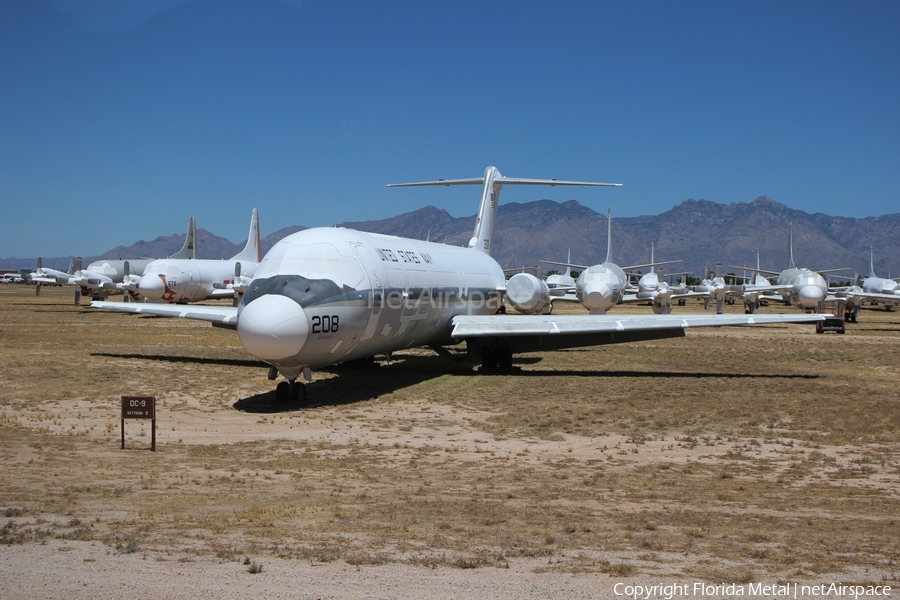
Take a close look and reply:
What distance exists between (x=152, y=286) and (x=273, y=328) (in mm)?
41226

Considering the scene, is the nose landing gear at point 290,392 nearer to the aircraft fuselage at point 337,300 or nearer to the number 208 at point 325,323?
the aircraft fuselage at point 337,300

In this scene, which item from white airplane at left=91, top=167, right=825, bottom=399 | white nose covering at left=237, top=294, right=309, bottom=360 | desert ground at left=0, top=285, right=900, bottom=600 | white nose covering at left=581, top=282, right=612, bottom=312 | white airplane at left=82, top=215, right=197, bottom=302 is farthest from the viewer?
white airplane at left=82, top=215, right=197, bottom=302

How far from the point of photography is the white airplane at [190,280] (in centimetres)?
5328

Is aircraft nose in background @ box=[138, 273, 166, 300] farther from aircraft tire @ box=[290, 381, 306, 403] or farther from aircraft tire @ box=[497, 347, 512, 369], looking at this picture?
aircraft tire @ box=[290, 381, 306, 403]

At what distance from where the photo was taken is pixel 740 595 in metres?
6.03

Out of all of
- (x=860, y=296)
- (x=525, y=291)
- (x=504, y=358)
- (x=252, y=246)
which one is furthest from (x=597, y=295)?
(x=252, y=246)

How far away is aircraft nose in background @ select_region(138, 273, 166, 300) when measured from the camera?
2076 inches

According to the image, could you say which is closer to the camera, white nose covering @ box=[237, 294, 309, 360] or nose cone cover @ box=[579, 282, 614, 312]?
white nose covering @ box=[237, 294, 309, 360]

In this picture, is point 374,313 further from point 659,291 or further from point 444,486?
point 659,291

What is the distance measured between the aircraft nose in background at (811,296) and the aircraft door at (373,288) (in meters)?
38.8

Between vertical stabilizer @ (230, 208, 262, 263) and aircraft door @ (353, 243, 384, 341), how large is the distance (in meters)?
57.2

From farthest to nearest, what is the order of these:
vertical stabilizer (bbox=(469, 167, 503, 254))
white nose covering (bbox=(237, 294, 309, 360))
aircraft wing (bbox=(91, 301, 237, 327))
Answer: vertical stabilizer (bbox=(469, 167, 503, 254)) < aircraft wing (bbox=(91, 301, 237, 327)) < white nose covering (bbox=(237, 294, 309, 360))

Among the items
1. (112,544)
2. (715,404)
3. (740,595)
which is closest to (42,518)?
(112,544)

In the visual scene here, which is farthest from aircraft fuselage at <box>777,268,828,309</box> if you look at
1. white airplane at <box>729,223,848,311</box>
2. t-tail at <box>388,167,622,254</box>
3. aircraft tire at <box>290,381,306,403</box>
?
aircraft tire at <box>290,381,306,403</box>
